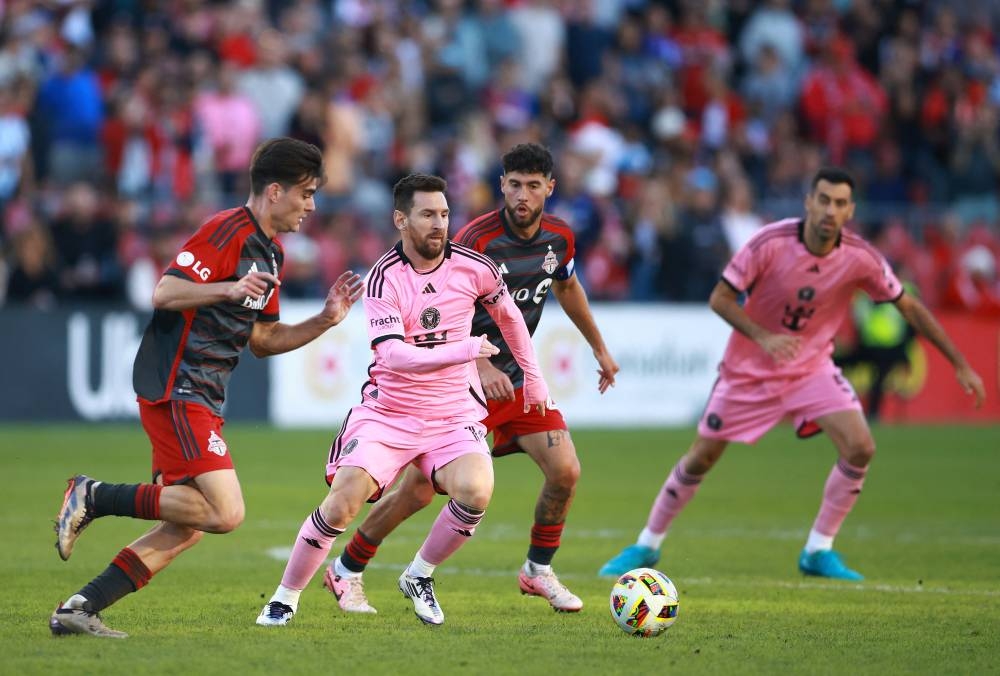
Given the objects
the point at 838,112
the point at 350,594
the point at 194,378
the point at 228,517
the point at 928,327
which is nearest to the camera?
the point at 228,517

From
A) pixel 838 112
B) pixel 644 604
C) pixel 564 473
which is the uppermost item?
pixel 838 112

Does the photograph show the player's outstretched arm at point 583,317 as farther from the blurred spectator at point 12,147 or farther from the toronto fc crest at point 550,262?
the blurred spectator at point 12,147

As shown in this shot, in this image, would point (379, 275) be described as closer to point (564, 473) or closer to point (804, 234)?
point (564, 473)

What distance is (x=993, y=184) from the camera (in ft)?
77.4

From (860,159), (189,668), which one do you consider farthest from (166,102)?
(189,668)

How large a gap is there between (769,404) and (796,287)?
0.80 metres

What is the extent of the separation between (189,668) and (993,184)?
19.6 metres

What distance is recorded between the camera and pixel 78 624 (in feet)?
23.2

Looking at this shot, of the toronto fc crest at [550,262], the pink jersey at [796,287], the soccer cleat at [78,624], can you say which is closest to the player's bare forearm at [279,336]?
the soccer cleat at [78,624]

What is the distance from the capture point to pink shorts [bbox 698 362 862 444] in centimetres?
1033

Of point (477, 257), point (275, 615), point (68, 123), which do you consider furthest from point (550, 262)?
point (68, 123)

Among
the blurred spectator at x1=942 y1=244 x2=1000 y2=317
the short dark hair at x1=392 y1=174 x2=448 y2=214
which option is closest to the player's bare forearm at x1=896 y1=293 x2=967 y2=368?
the short dark hair at x1=392 y1=174 x2=448 y2=214

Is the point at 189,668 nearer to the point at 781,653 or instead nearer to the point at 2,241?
the point at 781,653

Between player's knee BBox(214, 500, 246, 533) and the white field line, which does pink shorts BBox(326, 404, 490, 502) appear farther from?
the white field line
